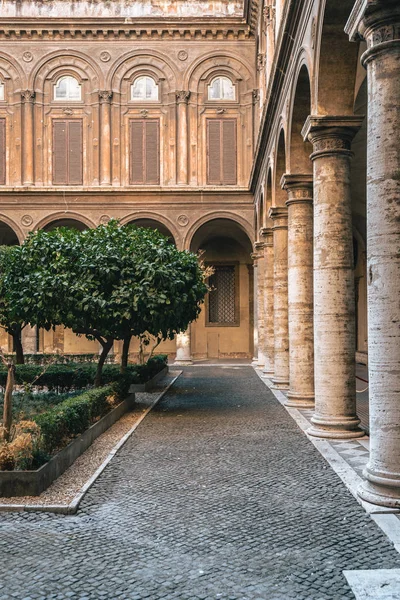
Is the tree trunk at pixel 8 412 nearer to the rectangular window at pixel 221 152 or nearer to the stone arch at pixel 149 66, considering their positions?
the rectangular window at pixel 221 152

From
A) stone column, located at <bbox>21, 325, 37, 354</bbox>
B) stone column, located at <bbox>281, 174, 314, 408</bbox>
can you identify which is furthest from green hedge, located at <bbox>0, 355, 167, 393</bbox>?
stone column, located at <bbox>21, 325, 37, 354</bbox>

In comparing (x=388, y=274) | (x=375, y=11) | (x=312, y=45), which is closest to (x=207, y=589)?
(x=388, y=274)

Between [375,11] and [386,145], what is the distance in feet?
3.87

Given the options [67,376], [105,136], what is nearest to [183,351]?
[105,136]

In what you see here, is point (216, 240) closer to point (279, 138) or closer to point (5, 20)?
point (5, 20)

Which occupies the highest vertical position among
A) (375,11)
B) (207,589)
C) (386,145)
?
(375,11)

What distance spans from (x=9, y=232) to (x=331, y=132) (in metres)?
23.9

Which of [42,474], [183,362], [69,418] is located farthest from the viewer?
[183,362]

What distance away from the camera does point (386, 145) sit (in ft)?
20.6

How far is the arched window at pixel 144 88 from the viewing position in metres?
28.9

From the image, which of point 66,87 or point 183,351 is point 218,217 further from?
point 66,87

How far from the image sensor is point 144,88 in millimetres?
28891

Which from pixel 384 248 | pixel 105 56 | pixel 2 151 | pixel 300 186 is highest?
pixel 105 56

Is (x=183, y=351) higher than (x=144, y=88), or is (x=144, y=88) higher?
(x=144, y=88)
